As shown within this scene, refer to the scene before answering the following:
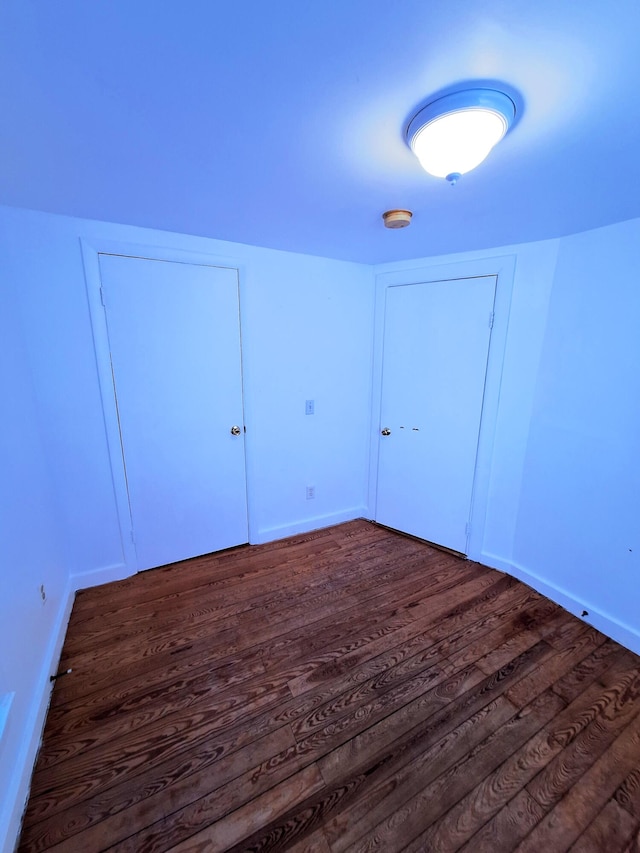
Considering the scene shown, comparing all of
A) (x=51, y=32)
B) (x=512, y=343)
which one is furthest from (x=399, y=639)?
(x=51, y=32)

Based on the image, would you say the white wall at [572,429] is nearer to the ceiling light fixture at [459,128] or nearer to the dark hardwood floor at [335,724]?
the dark hardwood floor at [335,724]

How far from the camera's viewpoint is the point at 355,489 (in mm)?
3104

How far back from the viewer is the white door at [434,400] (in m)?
2.31

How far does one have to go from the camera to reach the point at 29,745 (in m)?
1.23

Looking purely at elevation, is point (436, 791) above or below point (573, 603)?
below

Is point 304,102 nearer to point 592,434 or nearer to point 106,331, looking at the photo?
point 106,331

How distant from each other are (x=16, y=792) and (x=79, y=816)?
219 mm

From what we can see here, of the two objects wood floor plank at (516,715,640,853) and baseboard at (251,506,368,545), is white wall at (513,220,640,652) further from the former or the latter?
baseboard at (251,506,368,545)

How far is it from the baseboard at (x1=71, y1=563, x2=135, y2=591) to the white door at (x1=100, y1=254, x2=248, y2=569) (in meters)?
A: 0.11

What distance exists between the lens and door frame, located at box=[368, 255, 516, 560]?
215cm

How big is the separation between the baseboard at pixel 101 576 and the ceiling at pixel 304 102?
2.10 meters

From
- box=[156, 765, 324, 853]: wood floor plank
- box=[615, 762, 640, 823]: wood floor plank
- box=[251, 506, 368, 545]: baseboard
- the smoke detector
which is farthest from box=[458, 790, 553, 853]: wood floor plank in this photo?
the smoke detector

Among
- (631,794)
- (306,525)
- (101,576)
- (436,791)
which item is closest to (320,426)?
(306,525)

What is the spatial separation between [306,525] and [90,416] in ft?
5.91
